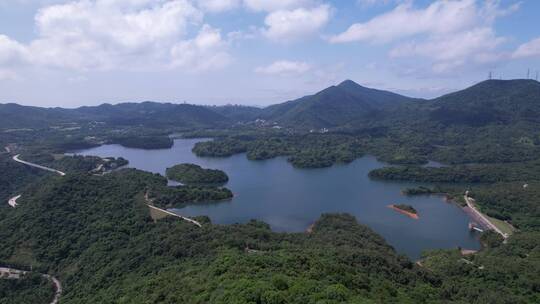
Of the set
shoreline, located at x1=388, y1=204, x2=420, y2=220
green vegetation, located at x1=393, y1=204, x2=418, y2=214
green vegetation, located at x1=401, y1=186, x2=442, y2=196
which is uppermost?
green vegetation, located at x1=401, y1=186, x2=442, y2=196

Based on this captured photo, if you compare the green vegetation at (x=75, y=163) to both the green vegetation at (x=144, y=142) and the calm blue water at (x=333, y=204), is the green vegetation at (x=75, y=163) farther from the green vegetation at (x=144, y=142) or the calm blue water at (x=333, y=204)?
the green vegetation at (x=144, y=142)

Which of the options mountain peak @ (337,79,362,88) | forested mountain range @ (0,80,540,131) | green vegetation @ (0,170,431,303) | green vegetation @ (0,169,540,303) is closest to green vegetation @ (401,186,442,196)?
green vegetation @ (0,169,540,303)

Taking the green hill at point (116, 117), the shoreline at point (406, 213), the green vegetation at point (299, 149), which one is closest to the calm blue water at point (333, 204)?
the shoreline at point (406, 213)

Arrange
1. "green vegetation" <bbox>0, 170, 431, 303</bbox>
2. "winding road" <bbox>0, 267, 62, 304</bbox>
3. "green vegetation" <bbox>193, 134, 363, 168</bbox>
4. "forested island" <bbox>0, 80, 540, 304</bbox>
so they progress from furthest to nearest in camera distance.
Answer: "green vegetation" <bbox>193, 134, 363, 168</bbox> < "winding road" <bbox>0, 267, 62, 304</bbox> < "forested island" <bbox>0, 80, 540, 304</bbox> < "green vegetation" <bbox>0, 170, 431, 303</bbox>

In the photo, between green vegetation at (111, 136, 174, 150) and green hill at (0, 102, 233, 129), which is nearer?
green vegetation at (111, 136, 174, 150)

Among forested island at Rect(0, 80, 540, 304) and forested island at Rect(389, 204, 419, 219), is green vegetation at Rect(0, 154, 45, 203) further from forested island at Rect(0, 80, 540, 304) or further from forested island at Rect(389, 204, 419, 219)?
forested island at Rect(389, 204, 419, 219)

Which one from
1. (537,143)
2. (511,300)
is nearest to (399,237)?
(511,300)

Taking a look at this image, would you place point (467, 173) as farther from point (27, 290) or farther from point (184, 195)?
point (27, 290)

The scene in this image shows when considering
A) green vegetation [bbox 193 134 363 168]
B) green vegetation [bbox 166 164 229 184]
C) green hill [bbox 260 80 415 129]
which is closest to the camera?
green vegetation [bbox 166 164 229 184]

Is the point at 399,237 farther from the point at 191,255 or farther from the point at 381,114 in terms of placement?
the point at 381,114
